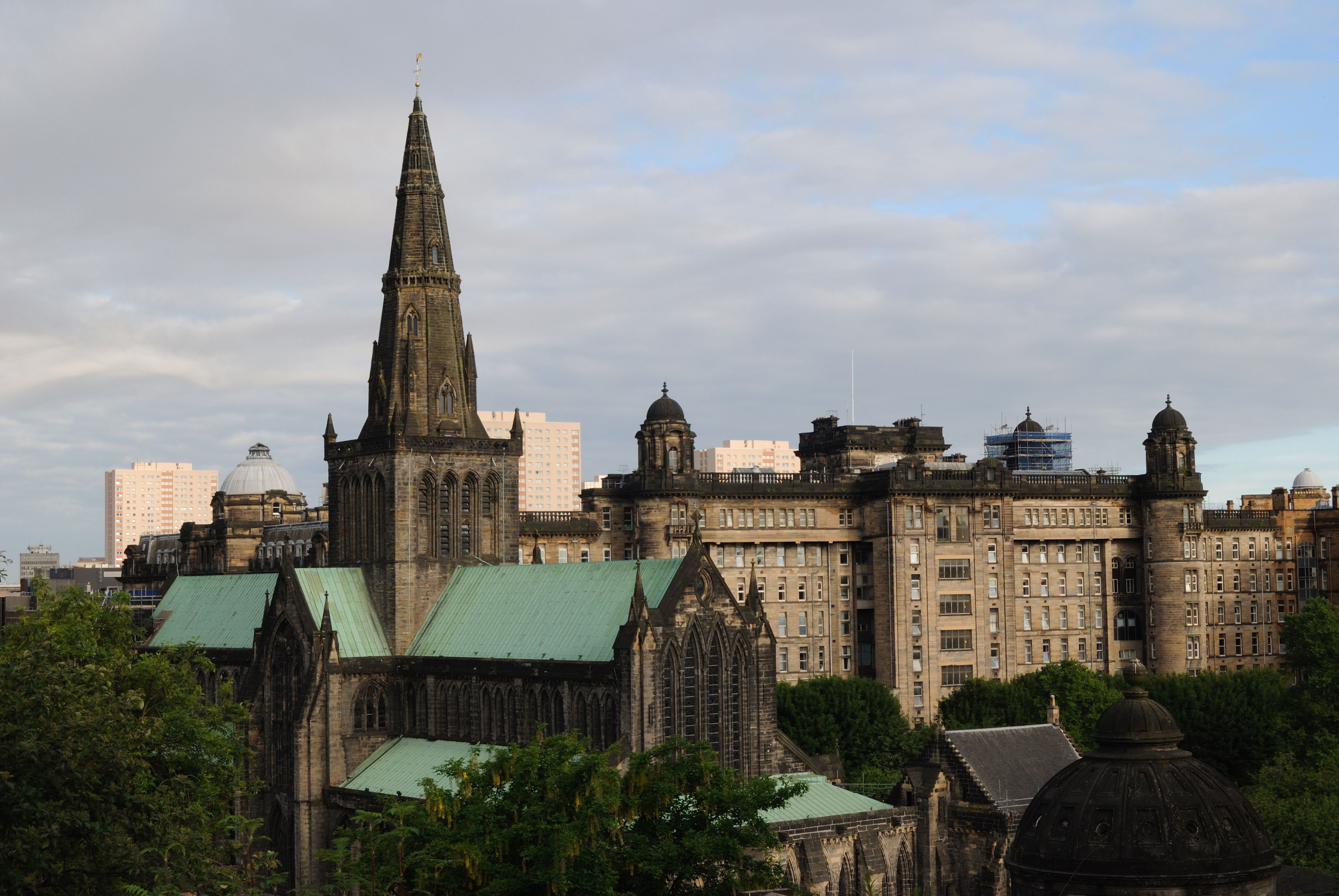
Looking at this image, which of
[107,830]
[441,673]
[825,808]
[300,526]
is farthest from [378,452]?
[300,526]

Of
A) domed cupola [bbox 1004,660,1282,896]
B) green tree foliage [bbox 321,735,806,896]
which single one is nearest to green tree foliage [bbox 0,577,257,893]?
green tree foliage [bbox 321,735,806,896]

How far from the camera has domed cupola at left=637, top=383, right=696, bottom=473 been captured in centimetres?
13775

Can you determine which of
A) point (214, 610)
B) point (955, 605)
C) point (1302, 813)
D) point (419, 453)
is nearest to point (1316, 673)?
point (955, 605)

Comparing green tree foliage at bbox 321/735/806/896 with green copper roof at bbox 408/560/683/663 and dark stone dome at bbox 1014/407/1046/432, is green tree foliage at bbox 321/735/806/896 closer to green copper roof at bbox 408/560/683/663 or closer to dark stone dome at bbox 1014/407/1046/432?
green copper roof at bbox 408/560/683/663

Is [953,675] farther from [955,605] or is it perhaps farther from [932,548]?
[932,548]

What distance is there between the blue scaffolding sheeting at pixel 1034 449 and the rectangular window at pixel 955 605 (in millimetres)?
37317

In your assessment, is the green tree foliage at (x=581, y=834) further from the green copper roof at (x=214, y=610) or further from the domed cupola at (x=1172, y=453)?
the domed cupola at (x=1172, y=453)

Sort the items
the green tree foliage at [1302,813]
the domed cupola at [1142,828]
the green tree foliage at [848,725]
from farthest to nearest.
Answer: the green tree foliage at [848,725], the green tree foliage at [1302,813], the domed cupola at [1142,828]

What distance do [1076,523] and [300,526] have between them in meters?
77.5

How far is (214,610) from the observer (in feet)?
344

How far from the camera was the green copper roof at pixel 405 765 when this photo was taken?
7844 cm

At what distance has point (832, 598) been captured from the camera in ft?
478

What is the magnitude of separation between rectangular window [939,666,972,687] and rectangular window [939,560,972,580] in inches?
307

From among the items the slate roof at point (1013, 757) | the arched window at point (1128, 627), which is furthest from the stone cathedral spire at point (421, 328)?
the arched window at point (1128, 627)
